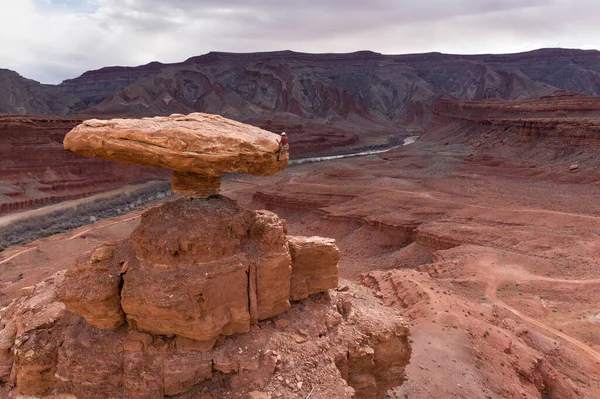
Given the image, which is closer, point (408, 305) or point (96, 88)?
point (408, 305)

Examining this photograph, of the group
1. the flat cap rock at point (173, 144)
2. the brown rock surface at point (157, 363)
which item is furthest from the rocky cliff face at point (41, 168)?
the flat cap rock at point (173, 144)

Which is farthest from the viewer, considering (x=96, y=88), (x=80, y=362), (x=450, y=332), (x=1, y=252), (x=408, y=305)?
(x=96, y=88)

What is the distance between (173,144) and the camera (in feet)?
31.4

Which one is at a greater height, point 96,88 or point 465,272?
point 96,88

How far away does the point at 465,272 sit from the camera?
2331 centimetres

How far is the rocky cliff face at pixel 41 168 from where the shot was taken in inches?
2003

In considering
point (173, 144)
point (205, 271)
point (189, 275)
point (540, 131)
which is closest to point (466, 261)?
point (205, 271)

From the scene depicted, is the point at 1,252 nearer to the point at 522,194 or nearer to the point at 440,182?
the point at 440,182

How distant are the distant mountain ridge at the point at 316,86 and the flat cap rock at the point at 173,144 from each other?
9486 cm

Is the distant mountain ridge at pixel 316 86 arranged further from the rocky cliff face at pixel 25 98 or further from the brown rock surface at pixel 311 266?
the brown rock surface at pixel 311 266

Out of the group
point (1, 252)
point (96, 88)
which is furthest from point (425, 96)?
point (1, 252)

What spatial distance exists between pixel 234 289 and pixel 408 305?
10.4 metres

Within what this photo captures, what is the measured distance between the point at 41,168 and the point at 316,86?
10625 cm

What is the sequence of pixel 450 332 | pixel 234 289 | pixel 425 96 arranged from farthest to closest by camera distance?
pixel 425 96
pixel 450 332
pixel 234 289
